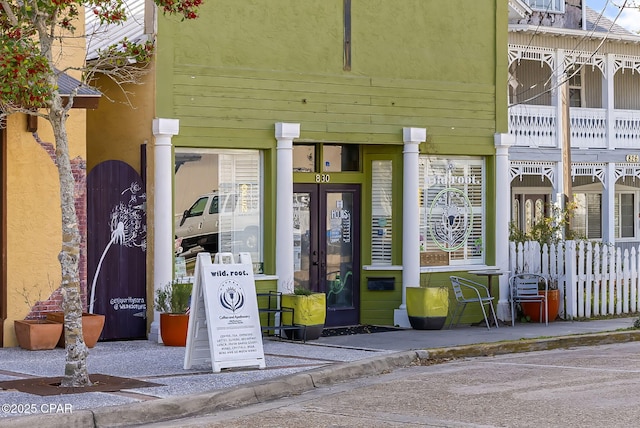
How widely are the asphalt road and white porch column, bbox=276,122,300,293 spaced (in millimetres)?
3367

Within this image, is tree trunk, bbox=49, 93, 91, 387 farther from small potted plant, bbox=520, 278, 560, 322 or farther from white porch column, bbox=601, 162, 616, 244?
white porch column, bbox=601, 162, 616, 244

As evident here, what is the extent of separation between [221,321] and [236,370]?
56 cm

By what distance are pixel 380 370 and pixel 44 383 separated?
3.79 meters

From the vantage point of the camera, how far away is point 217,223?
15.8 m

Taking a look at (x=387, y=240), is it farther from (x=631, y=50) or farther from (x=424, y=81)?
(x=631, y=50)

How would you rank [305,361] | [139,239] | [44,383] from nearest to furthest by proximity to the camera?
[44,383], [305,361], [139,239]

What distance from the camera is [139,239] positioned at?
15305mm

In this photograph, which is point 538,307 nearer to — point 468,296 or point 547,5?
point 468,296

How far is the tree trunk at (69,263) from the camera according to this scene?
10.8 meters

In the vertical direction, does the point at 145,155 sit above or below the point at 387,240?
above

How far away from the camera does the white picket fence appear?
59.5 ft

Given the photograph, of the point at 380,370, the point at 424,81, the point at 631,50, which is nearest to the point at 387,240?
the point at 424,81

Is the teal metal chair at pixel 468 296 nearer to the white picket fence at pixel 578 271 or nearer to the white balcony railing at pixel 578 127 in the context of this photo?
the white picket fence at pixel 578 271

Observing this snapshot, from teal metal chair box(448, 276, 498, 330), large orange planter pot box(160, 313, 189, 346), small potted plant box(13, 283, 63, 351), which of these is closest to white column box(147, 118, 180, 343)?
large orange planter pot box(160, 313, 189, 346)
